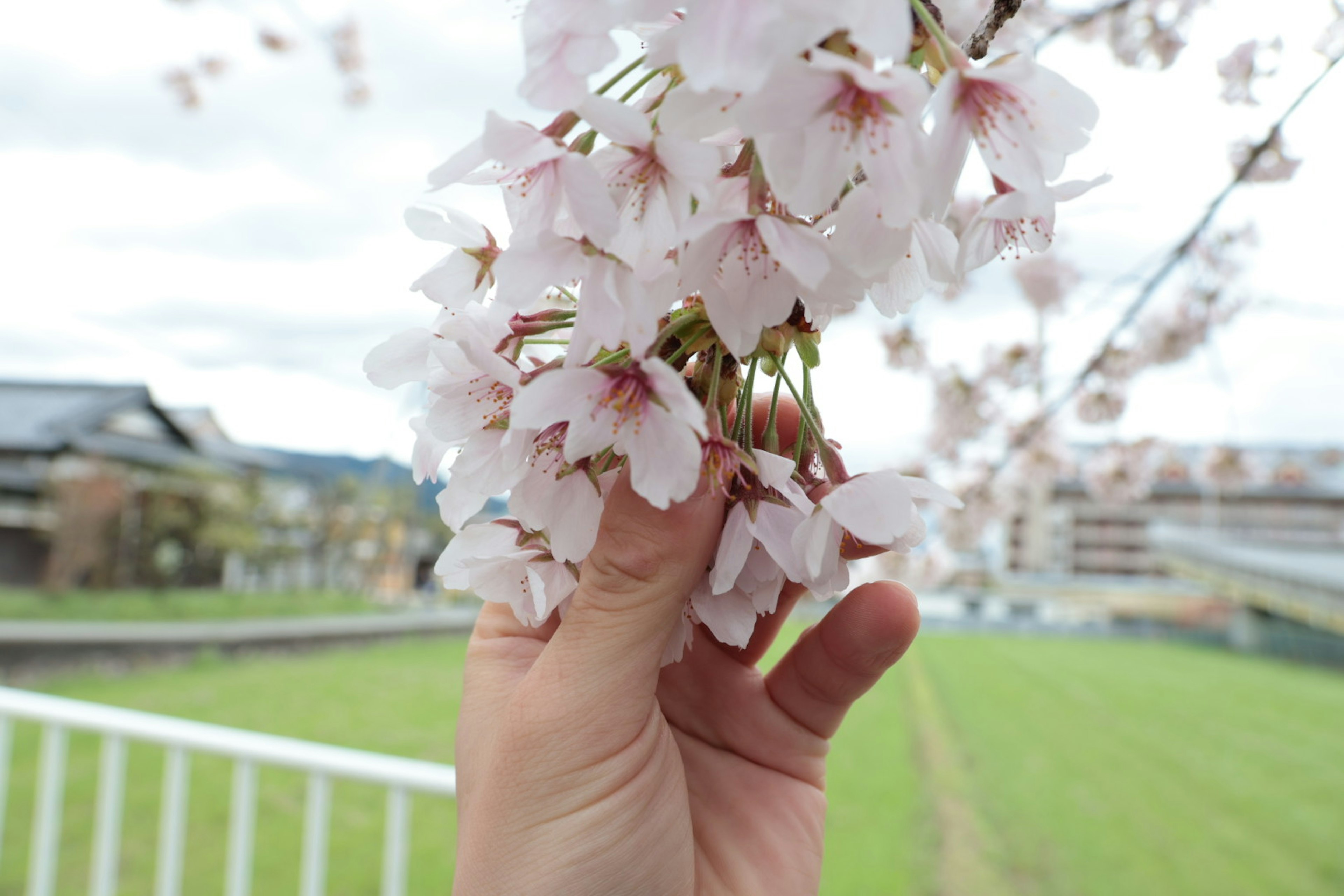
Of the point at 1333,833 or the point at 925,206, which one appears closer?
the point at 925,206

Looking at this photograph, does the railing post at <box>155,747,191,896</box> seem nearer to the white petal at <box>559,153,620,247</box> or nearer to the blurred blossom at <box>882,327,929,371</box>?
the white petal at <box>559,153,620,247</box>

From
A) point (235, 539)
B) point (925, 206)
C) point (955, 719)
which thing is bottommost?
point (955, 719)

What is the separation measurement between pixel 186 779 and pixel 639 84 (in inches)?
59.0

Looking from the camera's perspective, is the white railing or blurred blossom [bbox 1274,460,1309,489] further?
blurred blossom [bbox 1274,460,1309,489]

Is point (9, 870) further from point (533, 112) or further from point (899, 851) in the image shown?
point (533, 112)

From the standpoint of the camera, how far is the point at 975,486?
82.0 inches

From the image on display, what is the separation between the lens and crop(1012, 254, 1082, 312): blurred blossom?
217 centimetres

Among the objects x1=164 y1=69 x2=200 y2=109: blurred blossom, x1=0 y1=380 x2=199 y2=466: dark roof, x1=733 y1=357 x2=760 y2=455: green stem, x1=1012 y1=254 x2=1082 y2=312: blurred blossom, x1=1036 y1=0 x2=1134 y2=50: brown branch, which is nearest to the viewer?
x1=733 y1=357 x2=760 y2=455: green stem

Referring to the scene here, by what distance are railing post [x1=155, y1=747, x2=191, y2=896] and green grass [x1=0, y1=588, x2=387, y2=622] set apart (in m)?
6.99

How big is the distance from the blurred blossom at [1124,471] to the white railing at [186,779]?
219cm

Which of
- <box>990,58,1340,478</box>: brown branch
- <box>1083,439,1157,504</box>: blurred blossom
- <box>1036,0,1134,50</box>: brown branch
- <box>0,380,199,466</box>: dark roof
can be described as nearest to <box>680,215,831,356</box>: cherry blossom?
<box>990,58,1340,478</box>: brown branch

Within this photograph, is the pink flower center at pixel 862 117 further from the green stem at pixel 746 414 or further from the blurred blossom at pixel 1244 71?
the blurred blossom at pixel 1244 71

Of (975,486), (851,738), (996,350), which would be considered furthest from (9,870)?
(851,738)

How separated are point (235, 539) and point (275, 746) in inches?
297
